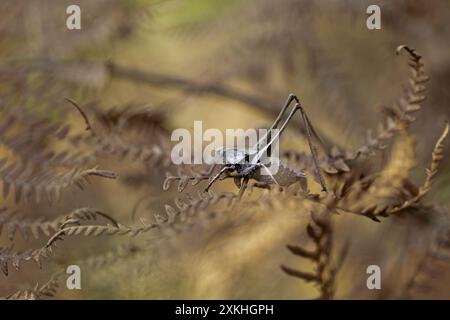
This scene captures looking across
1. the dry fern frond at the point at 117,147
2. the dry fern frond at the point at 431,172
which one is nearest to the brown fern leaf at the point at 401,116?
the dry fern frond at the point at 431,172

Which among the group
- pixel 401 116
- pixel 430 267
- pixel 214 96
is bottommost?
pixel 430 267

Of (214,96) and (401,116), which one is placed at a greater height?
(214,96)

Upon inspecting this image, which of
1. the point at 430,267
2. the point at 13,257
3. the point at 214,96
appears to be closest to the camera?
the point at 13,257

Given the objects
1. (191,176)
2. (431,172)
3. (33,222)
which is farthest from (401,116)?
(33,222)

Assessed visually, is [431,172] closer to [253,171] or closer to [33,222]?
[253,171]

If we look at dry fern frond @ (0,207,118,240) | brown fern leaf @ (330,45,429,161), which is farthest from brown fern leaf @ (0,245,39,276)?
brown fern leaf @ (330,45,429,161)

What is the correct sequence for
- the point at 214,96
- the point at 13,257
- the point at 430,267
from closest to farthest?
the point at 13,257 < the point at 430,267 < the point at 214,96

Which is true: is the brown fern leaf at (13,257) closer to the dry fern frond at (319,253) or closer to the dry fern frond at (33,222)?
the dry fern frond at (33,222)

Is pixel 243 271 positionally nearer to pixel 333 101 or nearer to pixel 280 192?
pixel 280 192
